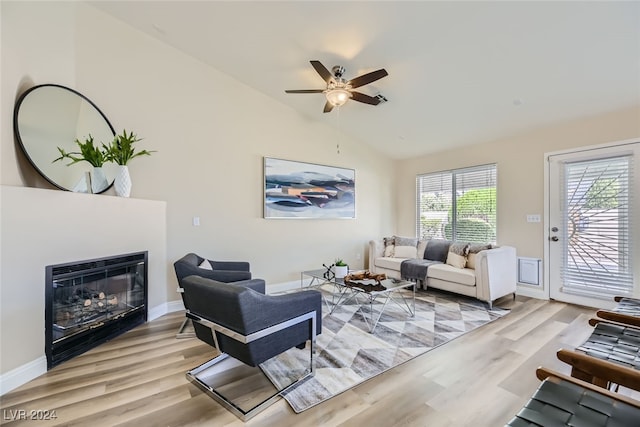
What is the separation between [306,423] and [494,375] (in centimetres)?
154

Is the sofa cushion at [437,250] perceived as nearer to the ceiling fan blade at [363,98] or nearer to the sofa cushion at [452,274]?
the sofa cushion at [452,274]

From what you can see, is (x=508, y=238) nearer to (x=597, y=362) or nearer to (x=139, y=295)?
(x=597, y=362)

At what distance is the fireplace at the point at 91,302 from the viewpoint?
2.32 metres

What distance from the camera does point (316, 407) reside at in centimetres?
182

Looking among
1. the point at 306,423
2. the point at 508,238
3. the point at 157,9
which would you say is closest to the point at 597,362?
the point at 306,423

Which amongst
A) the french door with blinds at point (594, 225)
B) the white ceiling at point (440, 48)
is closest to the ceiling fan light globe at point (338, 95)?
the white ceiling at point (440, 48)

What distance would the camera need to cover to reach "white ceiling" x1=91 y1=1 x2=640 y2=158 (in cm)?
252

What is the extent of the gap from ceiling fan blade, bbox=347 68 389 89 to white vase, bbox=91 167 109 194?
2.84m

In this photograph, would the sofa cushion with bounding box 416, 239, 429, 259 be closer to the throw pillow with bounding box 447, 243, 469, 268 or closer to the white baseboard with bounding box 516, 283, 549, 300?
the throw pillow with bounding box 447, 243, 469, 268

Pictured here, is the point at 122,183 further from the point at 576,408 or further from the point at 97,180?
the point at 576,408

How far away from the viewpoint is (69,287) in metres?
2.48

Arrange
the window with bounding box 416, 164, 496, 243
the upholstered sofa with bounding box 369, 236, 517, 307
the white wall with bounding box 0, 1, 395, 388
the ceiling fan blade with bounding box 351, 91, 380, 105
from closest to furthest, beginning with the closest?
the white wall with bounding box 0, 1, 395, 388 → the ceiling fan blade with bounding box 351, 91, 380, 105 → the upholstered sofa with bounding box 369, 236, 517, 307 → the window with bounding box 416, 164, 496, 243

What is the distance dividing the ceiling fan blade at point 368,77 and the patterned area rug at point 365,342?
2.67 metres

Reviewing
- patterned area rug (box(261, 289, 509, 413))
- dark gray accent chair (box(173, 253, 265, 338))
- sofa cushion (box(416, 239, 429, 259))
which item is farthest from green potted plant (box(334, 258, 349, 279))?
sofa cushion (box(416, 239, 429, 259))
